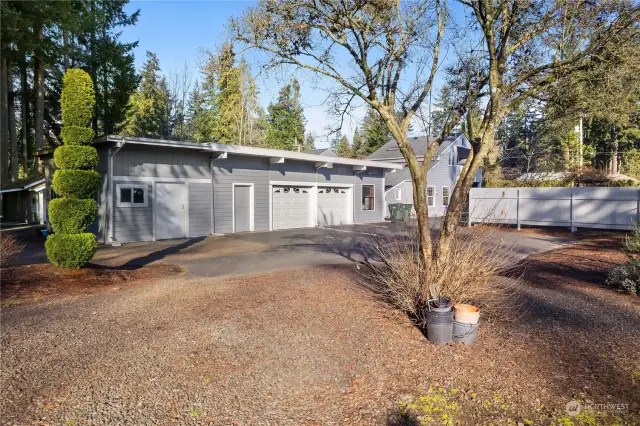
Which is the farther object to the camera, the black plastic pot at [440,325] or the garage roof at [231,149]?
the garage roof at [231,149]

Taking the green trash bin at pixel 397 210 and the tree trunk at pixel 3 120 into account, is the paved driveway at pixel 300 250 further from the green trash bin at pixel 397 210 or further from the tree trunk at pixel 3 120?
the tree trunk at pixel 3 120

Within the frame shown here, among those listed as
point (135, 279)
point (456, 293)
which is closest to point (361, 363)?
point (456, 293)

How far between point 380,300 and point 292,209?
13.1 metres

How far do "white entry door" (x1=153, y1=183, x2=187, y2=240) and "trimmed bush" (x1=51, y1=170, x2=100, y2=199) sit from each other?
19.9 feet

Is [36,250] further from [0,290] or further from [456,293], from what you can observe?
[456,293]

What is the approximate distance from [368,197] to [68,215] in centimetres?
1725

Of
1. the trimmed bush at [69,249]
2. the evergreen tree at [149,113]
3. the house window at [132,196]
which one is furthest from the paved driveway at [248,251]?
the evergreen tree at [149,113]

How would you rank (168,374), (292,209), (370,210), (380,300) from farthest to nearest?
(370,210)
(292,209)
(380,300)
(168,374)

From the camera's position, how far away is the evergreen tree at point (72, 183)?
26.0 ft

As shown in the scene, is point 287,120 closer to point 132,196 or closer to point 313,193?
point 313,193

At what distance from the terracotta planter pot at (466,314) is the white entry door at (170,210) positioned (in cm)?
1208

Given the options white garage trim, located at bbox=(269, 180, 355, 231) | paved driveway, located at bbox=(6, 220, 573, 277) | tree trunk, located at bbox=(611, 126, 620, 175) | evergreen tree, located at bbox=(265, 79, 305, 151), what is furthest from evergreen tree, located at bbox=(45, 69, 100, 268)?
tree trunk, located at bbox=(611, 126, 620, 175)

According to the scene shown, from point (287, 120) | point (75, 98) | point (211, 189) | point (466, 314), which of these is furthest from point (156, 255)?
point (287, 120)

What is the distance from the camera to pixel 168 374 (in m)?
3.83
